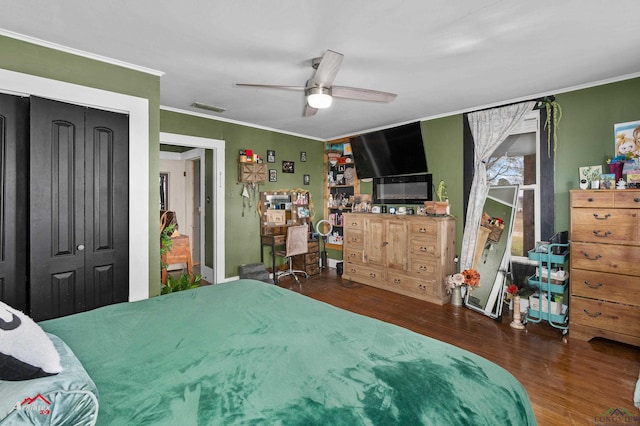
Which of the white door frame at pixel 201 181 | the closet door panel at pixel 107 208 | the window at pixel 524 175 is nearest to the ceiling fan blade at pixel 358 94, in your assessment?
Result: the closet door panel at pixel 107 208

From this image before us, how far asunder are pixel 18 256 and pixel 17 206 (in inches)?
14.3

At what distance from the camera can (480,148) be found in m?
3.98

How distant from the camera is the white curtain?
375 cm

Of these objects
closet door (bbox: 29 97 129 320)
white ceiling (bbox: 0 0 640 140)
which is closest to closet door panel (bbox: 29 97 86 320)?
closet door (bbox: 29 97 129 320)

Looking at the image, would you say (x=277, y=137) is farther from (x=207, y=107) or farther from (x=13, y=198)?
(x=13, y=198)

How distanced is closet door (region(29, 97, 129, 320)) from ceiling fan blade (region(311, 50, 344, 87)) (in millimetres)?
1711

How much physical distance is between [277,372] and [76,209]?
2.26 metres

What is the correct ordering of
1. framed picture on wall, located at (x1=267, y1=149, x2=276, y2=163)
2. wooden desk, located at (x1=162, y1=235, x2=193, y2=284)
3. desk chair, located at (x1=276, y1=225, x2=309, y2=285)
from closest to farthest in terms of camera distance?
wooden desk, located at (x1=162, y1=235, x2=193, y2=284) < desk chair, located at (x1=276, y1=225, x2=309, y2=285) < framed picture on wall, located at (x1=267, y1=149, x2=276, y2=163)

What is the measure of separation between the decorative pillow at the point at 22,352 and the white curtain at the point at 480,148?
417cm

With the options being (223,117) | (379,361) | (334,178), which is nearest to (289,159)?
(334,178)

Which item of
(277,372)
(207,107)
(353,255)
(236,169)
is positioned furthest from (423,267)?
(207,107)

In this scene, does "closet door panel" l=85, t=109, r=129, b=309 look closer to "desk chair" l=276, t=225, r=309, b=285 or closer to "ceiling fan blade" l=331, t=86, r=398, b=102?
"ceiling fan blade" l=331, t=86, r=398, b=102

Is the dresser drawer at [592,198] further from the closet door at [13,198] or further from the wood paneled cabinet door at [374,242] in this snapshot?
the closet door at [13,198]

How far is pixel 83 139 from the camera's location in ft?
8.04
